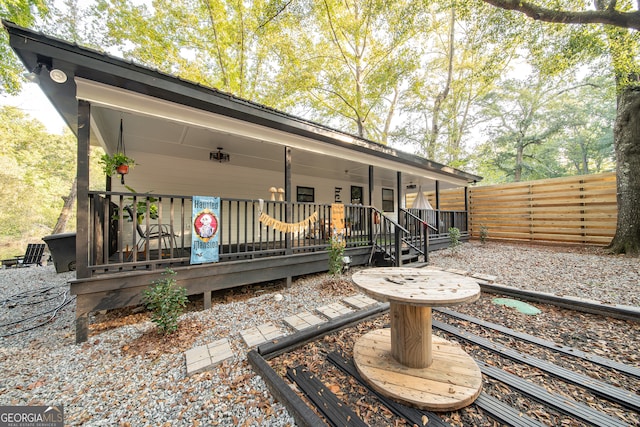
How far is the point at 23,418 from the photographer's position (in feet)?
5.71

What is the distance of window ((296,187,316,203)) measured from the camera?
837 cm

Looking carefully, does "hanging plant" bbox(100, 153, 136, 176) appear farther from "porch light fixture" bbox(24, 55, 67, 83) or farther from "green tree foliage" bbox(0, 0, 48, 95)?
"green tree foliage" bbox(0, 0, 48, 95)

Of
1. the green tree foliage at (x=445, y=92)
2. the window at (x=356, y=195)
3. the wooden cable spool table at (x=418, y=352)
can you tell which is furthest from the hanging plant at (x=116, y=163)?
the green tree foliage at (x=445, y=92)

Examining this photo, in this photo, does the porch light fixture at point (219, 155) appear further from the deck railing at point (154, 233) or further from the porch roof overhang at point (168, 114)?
the deck railing at point (154, 233)

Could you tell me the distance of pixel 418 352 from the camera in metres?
1.99

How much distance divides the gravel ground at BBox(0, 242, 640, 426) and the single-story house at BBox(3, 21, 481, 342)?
1.50 feet

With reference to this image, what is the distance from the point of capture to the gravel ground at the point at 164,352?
1.74 m

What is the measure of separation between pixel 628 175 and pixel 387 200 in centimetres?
746

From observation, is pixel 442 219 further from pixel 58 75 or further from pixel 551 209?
pixel 58 75

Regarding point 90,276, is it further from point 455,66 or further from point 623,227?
point 455,66

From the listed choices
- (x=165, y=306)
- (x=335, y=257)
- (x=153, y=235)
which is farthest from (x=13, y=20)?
(x=335, y=257)

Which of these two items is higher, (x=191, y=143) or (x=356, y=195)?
(x=191, y=143)

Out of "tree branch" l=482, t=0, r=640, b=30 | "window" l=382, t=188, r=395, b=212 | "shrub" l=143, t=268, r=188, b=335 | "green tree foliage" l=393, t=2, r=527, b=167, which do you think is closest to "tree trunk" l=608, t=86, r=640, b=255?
"tree branch" l=482, t=0, r=640, b=30

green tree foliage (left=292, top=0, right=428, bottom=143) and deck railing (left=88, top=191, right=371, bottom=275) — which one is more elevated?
green tree foliage (left=292, top=0, right=428, bottom=143)
